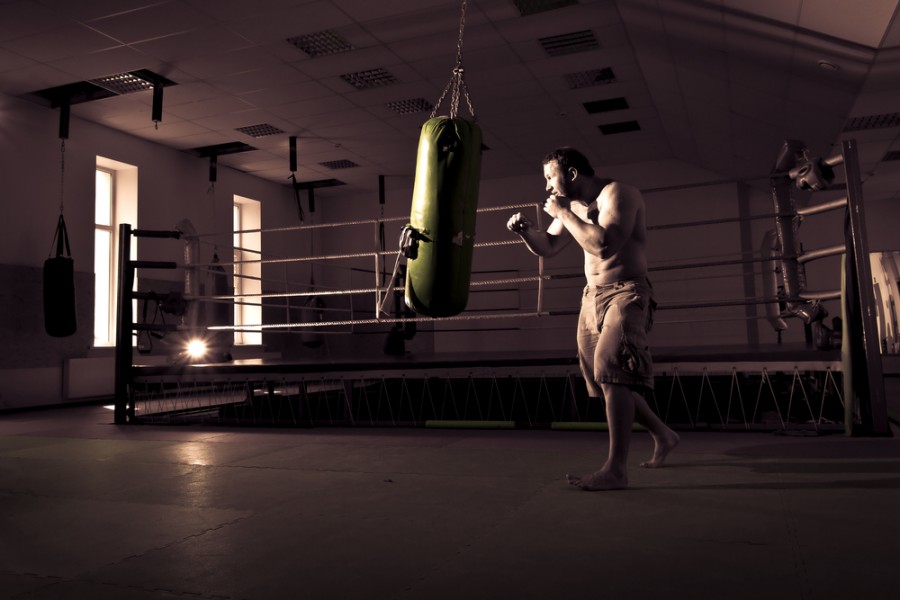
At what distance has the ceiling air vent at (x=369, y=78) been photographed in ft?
24.2

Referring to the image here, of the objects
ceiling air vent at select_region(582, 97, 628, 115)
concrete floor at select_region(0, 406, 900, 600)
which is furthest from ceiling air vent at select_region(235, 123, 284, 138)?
concrete floor at select_region(0, 406, 900, 600)

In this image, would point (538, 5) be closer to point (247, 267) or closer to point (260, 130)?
point (260, 130)

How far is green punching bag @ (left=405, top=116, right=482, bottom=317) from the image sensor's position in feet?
8.80

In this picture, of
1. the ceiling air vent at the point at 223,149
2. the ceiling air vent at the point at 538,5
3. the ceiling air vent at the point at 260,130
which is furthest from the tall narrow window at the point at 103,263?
the ceiling air vent at the point at 538,5

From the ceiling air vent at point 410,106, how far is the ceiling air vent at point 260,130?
1665 mm

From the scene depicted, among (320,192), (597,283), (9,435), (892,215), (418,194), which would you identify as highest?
(320,192)

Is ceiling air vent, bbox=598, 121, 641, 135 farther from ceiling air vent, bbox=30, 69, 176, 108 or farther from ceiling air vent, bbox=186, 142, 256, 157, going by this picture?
ceiling air vent, bbox=30, 69, 176, 108

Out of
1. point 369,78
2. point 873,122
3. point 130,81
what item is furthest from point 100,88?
point 873,122

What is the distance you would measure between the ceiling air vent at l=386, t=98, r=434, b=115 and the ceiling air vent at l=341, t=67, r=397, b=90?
0.53m

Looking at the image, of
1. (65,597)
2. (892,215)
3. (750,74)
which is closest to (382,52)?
(750,74)

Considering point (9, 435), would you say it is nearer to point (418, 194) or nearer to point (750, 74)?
point (418, 194)

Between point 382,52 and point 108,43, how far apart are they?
2.51 metres

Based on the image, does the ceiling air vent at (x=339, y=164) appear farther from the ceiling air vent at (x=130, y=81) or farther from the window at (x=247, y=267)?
the ceiling air vent at (x=130, y=81)

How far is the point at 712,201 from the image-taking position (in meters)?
10.4
